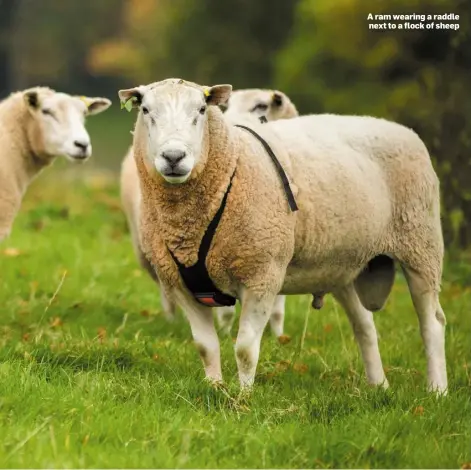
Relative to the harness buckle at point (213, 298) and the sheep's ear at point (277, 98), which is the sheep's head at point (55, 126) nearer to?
the sheep's ear at point (277, 98)

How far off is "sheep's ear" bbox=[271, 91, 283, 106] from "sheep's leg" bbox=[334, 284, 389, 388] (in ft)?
7.64

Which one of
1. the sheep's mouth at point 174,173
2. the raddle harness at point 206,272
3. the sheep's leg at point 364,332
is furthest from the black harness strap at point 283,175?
the sheep's leg at point 364,332

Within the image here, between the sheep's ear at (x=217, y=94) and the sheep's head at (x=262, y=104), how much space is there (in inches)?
106

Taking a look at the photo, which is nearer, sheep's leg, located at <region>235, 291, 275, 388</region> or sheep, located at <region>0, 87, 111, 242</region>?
sheep's leg, located at <region>235, 291, 275, 388</region>

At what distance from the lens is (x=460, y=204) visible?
34.1 feet

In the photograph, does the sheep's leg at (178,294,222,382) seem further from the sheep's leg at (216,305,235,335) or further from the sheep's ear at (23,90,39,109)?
the sheep's ear at (23,90,39,109)

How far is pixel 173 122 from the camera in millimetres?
5207

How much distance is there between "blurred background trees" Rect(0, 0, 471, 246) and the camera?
1091 centimetres

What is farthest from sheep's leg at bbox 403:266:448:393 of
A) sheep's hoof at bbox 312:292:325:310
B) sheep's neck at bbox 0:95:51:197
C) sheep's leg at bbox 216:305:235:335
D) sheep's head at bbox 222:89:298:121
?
sheep's neck at bbox 0:95:51:197

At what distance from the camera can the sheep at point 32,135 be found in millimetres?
7660

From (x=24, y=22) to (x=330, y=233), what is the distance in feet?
158

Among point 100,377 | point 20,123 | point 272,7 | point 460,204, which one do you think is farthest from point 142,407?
point 272,7

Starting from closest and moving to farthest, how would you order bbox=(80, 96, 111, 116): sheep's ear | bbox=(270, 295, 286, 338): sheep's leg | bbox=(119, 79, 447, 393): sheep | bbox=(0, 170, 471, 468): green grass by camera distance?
bbox=(0, 170, 471, 468): green grass < bbox=(119, 79, 447, 393): sheep < bbox=(270, 295, 286, 338): sheep's leg < bbox=(80, 96, 111, 116): sheep's ear

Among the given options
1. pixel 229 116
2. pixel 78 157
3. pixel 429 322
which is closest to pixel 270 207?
pixel 429 322
